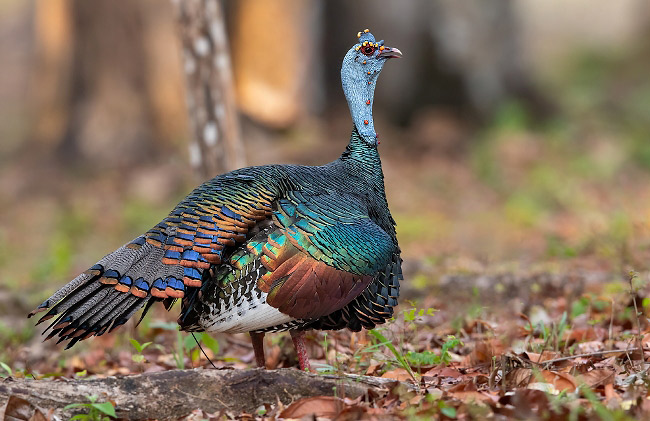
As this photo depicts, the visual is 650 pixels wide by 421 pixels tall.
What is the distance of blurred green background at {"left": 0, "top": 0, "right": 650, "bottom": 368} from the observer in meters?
12.7

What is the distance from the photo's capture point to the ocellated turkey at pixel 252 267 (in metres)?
3.90

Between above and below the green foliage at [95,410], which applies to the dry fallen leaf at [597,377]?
below

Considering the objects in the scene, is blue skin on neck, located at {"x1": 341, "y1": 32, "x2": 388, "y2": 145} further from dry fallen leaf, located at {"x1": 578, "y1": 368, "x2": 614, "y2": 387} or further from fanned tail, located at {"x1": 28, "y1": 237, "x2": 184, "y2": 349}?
dry fallen leaf, located at {"x1": 578, "y1": 368, "x2": 614, "y2": 387}

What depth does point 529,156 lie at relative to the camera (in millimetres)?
13500

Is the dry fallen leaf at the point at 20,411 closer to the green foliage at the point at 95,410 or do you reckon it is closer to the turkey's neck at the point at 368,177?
the green foliage at the point at 95,410

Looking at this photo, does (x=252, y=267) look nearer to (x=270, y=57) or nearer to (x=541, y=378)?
(x=541, y=378)

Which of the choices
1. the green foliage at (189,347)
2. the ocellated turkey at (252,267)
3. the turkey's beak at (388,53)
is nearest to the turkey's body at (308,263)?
the ocellated turkey at (252,267)

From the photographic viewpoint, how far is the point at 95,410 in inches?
145

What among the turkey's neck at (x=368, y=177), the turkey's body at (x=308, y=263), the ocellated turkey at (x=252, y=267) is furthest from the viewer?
the turkey's neck at (x=368, y=177)

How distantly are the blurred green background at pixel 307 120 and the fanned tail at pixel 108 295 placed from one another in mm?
7868

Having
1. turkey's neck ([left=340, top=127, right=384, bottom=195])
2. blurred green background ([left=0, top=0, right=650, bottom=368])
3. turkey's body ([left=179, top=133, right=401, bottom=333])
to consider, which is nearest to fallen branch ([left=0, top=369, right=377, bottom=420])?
turkey's body ([left=179, top=133, right=401, bottom=333])

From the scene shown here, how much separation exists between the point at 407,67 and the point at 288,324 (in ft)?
36.4

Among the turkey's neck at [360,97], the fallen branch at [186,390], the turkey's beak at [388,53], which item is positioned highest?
the turkey's beak at [388,53]

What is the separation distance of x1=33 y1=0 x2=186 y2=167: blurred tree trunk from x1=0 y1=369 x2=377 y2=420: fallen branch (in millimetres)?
10544
